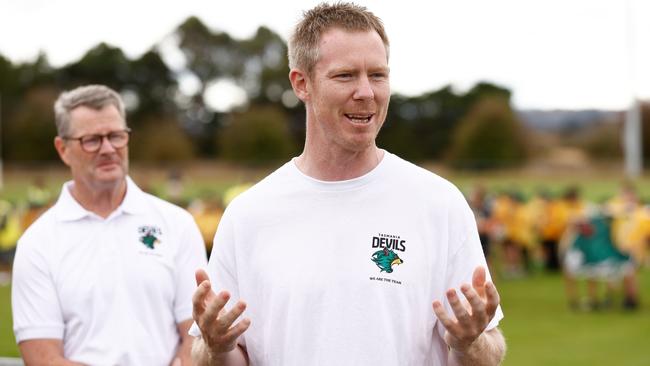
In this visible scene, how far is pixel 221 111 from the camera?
69688 millimetres

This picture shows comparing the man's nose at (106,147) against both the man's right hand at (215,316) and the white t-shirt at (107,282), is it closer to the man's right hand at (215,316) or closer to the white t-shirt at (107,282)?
the white t-shirt at (107,282)

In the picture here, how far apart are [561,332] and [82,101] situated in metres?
9.29

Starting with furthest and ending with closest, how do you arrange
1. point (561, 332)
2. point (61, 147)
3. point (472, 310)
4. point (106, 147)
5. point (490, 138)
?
point (490, 138), point (561, 332), point (61, 147), point (106, 147), point (472, 310)

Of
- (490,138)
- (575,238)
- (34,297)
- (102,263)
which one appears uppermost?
(102,263)

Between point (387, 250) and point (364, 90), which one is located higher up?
point (364, 90)

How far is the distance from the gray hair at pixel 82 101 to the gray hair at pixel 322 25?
1.43 m

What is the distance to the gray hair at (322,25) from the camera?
258 centimetres

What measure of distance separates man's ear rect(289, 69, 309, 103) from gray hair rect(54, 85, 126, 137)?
140cm

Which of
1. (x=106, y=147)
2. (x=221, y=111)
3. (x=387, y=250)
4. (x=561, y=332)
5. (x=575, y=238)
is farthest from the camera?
(x=221, y=111)

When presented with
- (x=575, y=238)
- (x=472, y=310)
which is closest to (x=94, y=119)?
(x=472, y=310)

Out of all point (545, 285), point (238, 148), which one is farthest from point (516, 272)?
point (238, 148)

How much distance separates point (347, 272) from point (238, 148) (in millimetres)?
59187

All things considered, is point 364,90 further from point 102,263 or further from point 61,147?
point 61,147

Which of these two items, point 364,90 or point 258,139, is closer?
point 364,90
